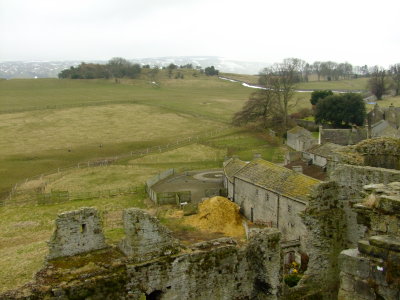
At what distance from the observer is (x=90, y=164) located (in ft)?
143

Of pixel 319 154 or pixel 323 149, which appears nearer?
pixel 319 154

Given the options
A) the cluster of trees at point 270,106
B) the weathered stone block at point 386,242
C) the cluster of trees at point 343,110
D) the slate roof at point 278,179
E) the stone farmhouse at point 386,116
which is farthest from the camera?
the cluster of trees at point 270,106

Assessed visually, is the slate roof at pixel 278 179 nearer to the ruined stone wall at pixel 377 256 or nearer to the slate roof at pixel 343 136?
the ruined stone wall at pixel 377 256

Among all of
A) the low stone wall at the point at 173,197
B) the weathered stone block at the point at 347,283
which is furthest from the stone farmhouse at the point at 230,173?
the weathered stone block at the point at 347,283

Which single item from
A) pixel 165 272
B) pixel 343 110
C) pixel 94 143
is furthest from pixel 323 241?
pixel 343 110

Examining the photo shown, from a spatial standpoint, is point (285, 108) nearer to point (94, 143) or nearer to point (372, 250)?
point (94, 143)

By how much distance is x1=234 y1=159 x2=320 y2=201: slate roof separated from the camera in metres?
24.0

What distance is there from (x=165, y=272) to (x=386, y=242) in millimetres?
5415

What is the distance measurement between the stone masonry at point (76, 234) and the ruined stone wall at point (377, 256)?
24.9 ft

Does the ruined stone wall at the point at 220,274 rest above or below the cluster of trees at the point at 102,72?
below

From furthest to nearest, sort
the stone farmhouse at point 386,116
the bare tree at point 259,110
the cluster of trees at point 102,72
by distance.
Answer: the cluster of trees at point 102,72 → the bare tree at point 259,110 → the stone farmhouse at point 386,116

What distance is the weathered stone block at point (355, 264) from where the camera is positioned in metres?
Answer: 6.12

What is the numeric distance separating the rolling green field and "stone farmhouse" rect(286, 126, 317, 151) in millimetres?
1858

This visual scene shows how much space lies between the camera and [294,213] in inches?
936
